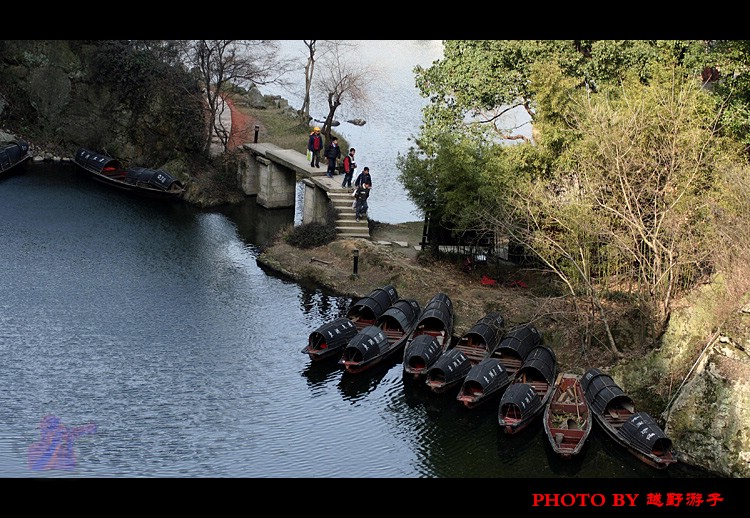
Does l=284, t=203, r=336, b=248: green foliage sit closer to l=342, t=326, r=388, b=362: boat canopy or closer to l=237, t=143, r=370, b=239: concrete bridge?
l=237, t=143, r=370, b=239: concrete bridge

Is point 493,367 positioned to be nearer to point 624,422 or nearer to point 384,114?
point 624,422

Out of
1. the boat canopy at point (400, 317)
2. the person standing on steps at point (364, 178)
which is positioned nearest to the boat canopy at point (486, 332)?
the boat canopy at point (400, 317)

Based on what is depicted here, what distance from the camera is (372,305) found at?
4025cm

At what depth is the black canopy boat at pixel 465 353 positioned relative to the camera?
3481 cm

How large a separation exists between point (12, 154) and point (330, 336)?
3434 centimetres

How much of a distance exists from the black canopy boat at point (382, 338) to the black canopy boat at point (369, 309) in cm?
65

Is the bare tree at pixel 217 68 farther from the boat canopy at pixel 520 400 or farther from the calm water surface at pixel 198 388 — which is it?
the boat canopy at pixel 520 400

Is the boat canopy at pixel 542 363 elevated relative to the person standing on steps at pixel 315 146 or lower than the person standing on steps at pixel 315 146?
lower

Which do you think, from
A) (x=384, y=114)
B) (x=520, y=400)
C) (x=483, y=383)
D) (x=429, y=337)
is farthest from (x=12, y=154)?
(x=520, y=400)

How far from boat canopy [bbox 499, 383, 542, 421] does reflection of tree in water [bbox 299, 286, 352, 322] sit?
11271 mm

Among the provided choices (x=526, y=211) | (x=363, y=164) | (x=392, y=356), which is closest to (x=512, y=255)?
(x=526, y=211)

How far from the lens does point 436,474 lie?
2998cm

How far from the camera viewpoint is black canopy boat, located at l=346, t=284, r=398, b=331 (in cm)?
4025
